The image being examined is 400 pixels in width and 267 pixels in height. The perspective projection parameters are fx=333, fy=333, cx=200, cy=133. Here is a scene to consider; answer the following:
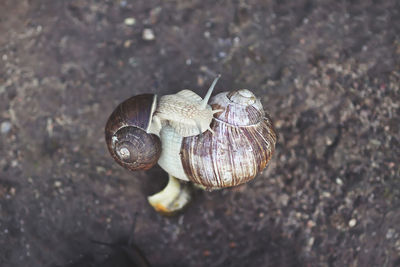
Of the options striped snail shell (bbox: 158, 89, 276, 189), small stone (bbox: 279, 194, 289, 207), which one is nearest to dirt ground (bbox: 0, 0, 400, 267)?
small stone (bbox: 279, 194, 289, 207)

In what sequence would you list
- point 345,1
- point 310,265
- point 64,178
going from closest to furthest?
1. point 310,265
2. point 64,178
3. point 345,1

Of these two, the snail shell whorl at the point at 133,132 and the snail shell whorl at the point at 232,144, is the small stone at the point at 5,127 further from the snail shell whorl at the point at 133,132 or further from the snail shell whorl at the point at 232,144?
the snail shell whorl at the point at 232,144

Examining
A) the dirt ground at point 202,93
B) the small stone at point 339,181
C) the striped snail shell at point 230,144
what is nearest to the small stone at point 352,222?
the dirt ground at point 202,93

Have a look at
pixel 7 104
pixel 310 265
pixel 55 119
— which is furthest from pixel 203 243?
pixel 7 104

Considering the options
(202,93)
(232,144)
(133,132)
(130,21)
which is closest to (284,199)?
(232,144)

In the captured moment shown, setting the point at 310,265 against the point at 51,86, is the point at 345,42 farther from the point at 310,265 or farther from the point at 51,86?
the point at 51,86

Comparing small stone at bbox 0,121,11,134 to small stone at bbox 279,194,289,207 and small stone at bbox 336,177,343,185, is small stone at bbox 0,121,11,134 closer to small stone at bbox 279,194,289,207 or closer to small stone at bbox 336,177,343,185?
small stone at bbox 279,194,289,207
